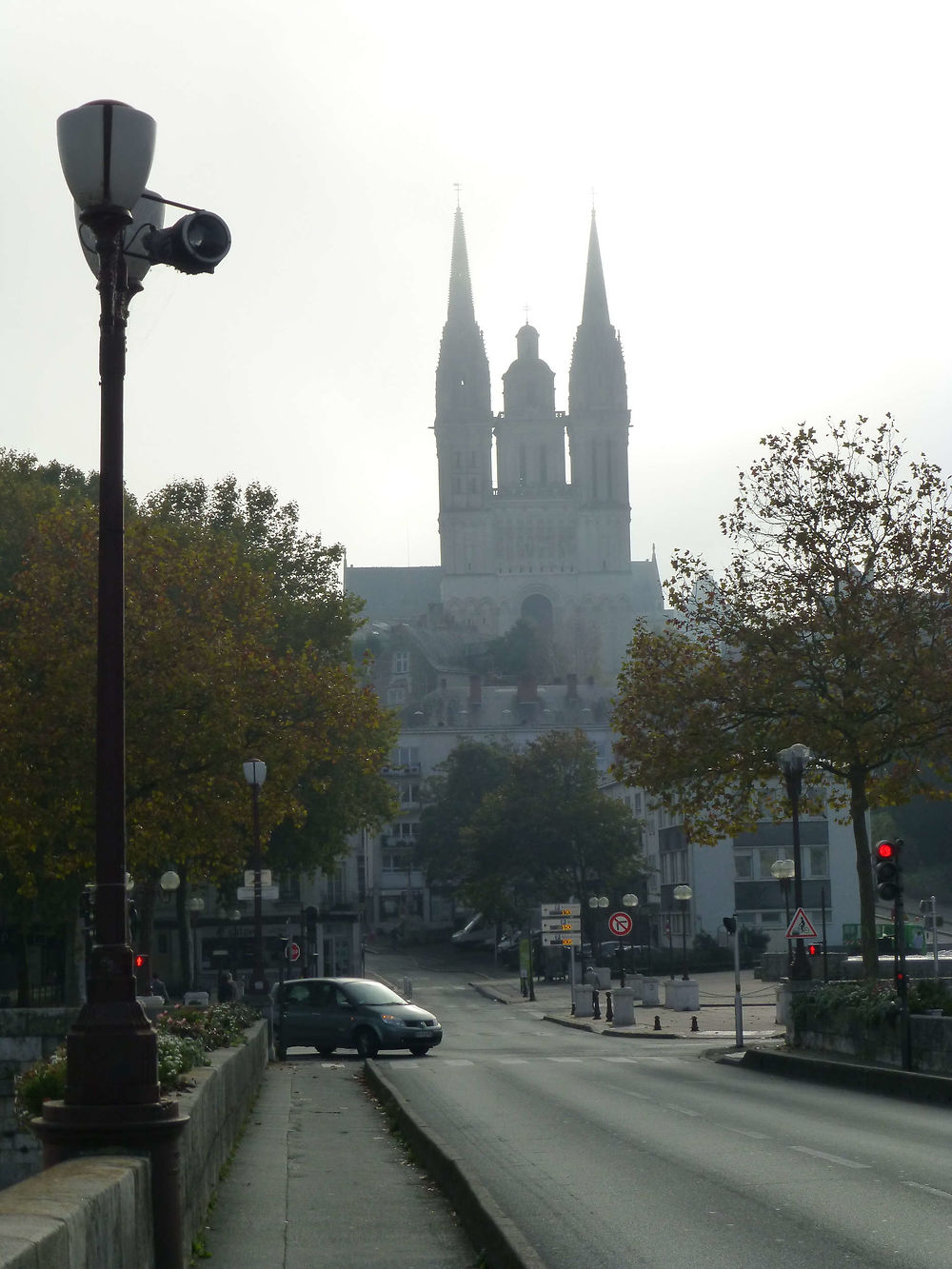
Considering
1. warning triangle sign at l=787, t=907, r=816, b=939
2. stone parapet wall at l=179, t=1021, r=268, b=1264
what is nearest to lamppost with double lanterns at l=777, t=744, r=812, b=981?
warning triangle sign at l=787, t=907, r=816, b=939

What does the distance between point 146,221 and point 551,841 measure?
3092 inches

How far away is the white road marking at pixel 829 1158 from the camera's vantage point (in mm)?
13289

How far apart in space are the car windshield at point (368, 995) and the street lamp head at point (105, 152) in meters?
26.9

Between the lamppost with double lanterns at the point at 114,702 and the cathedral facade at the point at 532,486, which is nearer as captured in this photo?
the lamppost with double lanterns at the point at 114,702

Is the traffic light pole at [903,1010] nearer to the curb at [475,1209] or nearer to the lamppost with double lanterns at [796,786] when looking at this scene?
the lamppost with double lanterns at [796,786]

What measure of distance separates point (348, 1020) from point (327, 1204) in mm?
21822

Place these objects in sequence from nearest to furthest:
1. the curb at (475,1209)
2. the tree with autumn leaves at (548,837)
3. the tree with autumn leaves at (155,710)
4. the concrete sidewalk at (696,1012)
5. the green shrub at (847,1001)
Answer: the curb at (475,1209) < the green shrub at (847,1001) < the tree with autumn leaves at (155,710) < the concrete sidewalk at (696,1012) < the tree with autumn leaves at (548,837)

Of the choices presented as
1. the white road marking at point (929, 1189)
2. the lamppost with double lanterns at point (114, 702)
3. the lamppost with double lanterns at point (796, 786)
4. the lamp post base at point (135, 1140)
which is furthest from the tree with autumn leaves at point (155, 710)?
the lamp post base at point (135, 1140)

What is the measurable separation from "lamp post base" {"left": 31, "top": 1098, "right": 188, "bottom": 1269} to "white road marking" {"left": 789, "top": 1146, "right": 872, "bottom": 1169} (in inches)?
295

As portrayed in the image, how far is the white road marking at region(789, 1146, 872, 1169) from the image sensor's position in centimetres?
Answer: 1329

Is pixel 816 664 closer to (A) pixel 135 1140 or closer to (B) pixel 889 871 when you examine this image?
(B) pixel 889 871

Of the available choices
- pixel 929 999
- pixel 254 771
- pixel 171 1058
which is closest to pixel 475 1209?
pixel 171 1058

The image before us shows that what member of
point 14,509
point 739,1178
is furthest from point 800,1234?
point 14,509

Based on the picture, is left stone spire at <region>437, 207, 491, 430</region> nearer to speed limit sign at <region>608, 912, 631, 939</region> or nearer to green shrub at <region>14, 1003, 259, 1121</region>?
speed limit sign at <region>608, 912, 631, 939</region>
